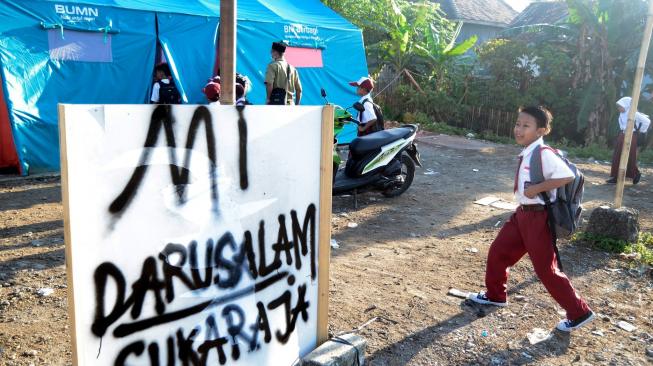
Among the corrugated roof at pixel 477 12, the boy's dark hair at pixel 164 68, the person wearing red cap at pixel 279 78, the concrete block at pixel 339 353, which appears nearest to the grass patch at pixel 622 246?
the concrete block at pixel 339 353

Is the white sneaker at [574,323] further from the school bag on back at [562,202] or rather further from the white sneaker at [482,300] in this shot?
the school bag on back at [562,202]

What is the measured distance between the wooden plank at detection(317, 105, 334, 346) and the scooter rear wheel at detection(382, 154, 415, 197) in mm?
4033

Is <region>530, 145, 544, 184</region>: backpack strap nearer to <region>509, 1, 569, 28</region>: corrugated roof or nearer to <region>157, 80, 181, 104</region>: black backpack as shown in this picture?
<region>157, 80, 181, 104</region>: black backpack

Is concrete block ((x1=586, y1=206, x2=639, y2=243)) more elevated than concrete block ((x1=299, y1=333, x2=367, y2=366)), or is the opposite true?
concrete block ((x1=586, y1=206, x2=639, y2=243))

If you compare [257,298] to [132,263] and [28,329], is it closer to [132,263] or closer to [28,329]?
[132,263]

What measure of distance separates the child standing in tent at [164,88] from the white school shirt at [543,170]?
19.2 ft

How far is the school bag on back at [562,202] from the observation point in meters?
3.49

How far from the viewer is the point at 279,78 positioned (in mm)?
8156

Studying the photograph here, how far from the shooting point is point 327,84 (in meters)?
11.0

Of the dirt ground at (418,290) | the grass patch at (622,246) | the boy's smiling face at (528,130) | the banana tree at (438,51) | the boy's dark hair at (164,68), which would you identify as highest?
the banana tree at (438,51)

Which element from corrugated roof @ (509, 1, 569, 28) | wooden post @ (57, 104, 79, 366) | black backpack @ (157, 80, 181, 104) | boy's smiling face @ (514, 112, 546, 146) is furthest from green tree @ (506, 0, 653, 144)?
wooden post @ (57, 104, 79, 366)

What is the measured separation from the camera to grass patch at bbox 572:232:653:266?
16.9 feet

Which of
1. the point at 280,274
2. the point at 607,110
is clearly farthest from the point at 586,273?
the point at 607,110

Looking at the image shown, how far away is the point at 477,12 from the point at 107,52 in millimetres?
21863
